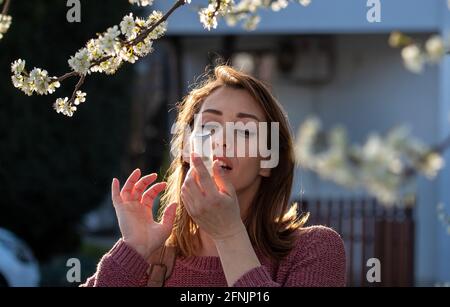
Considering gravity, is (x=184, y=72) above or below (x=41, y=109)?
above

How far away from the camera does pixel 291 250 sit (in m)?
2.36

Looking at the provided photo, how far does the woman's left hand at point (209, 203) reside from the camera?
2.11 metres

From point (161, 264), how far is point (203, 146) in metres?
0.34

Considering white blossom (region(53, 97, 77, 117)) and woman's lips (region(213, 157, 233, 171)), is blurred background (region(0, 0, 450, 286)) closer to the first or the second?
white blossom (region(53, 97, 77, 117))

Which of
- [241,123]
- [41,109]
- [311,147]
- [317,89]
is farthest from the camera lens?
[317,89]

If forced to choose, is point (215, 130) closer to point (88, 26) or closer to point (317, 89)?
point (88, 26)

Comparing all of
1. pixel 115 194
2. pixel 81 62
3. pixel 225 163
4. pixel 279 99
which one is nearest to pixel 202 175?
pixel 225 163

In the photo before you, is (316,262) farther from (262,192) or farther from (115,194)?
(115,194)

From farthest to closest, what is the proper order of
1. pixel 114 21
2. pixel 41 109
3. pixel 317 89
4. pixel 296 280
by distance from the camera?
1. pixel 317 89
2. pixel 114 21
3. pixel 41 109
4. pixel 296 280

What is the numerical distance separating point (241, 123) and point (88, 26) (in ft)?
24.5

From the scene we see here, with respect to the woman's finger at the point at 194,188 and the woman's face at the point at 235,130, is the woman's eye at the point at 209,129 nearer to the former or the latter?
the woman's face at the point at 235,130

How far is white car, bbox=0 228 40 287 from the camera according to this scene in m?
Result: 6.50

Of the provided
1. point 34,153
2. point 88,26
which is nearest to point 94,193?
point 34,153

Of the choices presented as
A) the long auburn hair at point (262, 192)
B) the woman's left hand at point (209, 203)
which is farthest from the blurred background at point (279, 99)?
the woman's left hand at point (209, 203)
